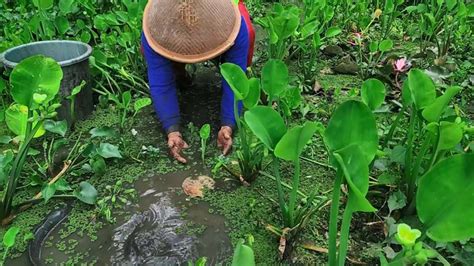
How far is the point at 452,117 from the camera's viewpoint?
1.24 meters

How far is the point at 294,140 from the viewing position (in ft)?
3.27

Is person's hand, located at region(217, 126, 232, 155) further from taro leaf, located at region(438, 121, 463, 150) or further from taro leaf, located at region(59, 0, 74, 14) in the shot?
taro leaf, located at region(59, 0, 74, 14)

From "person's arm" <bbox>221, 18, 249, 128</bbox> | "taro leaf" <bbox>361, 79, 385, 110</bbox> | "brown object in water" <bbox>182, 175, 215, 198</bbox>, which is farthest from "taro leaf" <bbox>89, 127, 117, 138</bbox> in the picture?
"taro leaf" <bbox>361, 79, 385, 110</bbox>

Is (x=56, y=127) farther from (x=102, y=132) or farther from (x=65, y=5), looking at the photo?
(x=65, y=5)

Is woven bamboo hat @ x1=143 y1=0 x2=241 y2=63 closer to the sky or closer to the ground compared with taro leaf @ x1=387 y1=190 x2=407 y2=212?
closer to the sky

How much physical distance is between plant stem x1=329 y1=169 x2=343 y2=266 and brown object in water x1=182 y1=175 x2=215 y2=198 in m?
0.59

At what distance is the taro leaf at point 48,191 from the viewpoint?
4.45 ft

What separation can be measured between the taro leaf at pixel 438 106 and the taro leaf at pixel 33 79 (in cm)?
95

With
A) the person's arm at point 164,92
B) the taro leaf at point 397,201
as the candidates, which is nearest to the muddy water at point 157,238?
the person's arm at point 164,92

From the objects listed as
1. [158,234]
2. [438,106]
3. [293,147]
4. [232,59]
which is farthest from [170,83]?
[438,106]

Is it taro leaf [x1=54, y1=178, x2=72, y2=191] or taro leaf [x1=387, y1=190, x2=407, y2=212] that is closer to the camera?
taro leaf [x1=387, y1=190, x2=407, y2=212]

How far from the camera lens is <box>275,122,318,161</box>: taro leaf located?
0.95 m

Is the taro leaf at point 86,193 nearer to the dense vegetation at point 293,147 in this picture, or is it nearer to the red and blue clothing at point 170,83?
the dense vegetation at point 293,147

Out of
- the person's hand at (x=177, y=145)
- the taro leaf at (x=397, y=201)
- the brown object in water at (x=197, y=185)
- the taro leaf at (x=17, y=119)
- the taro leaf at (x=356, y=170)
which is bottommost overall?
the brown object in water at (x=197, y=185)
